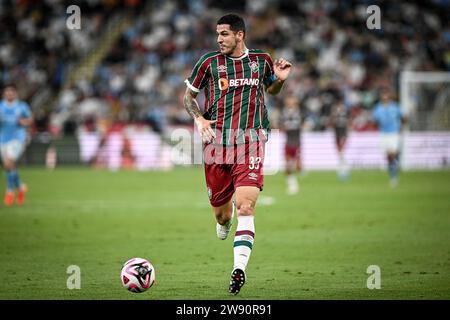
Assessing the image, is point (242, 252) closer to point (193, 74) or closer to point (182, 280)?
point (182, 280)

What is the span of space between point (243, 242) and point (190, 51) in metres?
27.8

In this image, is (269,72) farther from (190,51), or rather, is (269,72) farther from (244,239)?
(190,51)

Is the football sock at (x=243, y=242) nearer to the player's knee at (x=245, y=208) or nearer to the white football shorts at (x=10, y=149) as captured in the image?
the player's knee at (x=245, y=208)

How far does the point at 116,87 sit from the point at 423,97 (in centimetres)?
1295

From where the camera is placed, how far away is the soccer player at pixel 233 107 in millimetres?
9586

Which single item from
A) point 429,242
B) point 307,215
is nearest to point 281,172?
point 307,215

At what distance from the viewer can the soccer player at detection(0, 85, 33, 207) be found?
784 inches

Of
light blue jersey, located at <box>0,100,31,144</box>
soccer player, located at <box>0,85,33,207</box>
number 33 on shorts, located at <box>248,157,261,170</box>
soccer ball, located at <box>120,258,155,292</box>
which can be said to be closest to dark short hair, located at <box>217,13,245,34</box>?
number 33 on shorts, located at <box>248,157,261,170</box>

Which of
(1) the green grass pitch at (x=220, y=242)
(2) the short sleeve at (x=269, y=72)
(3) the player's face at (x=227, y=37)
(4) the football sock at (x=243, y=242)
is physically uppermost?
(3) the player's face at (x=227, y=37)

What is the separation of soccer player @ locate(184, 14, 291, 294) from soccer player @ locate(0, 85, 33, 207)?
10.9 m

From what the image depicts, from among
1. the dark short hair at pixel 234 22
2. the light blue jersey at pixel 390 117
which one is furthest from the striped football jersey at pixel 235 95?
the light blue jersey at pixel 390 117

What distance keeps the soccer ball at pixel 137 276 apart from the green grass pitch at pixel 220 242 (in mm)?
118

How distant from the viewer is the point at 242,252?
902 cm

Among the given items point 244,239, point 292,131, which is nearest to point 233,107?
point 244,239
